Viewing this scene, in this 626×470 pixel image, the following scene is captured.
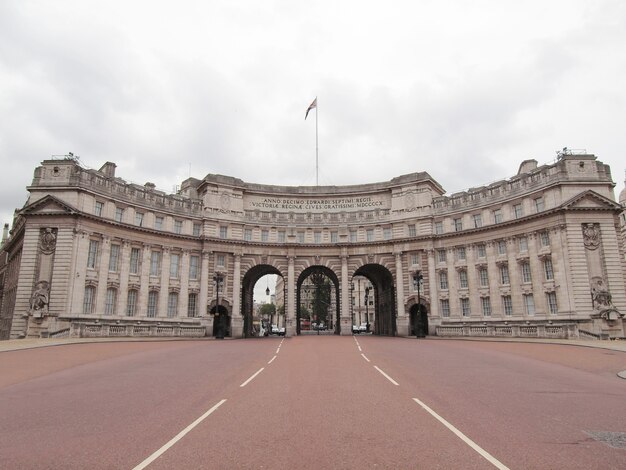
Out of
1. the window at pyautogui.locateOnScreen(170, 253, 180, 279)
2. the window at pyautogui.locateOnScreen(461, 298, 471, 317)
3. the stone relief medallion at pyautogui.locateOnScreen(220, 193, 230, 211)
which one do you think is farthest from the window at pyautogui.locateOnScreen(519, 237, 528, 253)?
the window at pyautogui.locateOnScreen(170, 253, 180, 279)

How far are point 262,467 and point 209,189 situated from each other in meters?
50.3

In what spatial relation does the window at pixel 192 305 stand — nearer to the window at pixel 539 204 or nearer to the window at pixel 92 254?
the window at pixel 92 254

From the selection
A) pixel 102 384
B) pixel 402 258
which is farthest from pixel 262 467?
pixel 402 258

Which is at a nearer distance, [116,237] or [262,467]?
[262,467]

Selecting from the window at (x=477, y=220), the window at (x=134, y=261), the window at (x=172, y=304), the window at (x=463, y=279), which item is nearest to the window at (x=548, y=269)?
the window at (x=477, y=220)

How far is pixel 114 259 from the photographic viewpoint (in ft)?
148

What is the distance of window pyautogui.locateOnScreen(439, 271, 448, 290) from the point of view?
51438 millimetres

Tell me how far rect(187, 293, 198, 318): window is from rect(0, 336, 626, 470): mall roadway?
3419 cm

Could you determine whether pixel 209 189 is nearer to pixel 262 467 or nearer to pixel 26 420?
pixel 26 420

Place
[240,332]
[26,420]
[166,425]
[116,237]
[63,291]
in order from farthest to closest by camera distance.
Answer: [240,332] → [116,237] → [63,291] → [26,420] → [166,425]

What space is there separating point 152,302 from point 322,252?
21.2 metres

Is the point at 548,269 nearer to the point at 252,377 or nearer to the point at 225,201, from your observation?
the point at 225,201

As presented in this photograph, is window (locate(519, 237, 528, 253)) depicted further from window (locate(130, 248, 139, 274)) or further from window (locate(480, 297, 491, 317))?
window (locate(130, 248, 139, 274))

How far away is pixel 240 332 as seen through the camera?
5112cm
